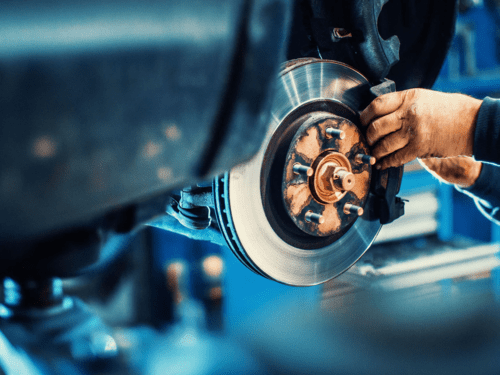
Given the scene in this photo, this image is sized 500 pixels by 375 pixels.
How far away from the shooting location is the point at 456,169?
0.97m

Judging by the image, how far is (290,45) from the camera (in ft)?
2.46

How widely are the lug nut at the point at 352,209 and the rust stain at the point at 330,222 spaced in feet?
0.05

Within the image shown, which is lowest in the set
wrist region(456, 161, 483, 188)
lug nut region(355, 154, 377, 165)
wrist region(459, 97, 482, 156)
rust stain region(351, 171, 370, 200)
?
wrist region(456, 161, 483, 188)

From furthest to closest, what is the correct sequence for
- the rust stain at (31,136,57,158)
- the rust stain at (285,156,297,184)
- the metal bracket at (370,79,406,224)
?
the metal bracket at (370,79,406,224), the rust stain at (285,156,297,184), the rust stain at (31,136,57,158)

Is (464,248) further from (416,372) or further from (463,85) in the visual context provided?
(416,372)

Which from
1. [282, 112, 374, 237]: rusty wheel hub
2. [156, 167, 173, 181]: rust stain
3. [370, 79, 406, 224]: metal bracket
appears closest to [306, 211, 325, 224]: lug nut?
[282, 112, 374, 237]: rusty wheel hub

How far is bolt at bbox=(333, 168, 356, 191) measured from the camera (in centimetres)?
54

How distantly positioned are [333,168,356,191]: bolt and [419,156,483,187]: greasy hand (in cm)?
47

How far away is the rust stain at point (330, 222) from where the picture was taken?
1.85ft

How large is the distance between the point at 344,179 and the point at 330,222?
0.06 metres

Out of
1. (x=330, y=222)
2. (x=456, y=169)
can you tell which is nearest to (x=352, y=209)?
(x=330, y=222)

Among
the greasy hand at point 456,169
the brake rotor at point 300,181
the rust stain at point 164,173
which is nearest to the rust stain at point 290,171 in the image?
the brake rotor at point 300,181

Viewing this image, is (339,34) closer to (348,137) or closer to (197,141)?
(348,137)

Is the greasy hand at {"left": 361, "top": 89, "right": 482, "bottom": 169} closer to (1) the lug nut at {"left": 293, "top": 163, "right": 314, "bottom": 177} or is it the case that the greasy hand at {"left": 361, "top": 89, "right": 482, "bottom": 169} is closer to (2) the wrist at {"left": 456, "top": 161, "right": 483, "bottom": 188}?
(1) the lug nut at {"left": 293, "top": 163, "right": 314, "bottom": 177}
